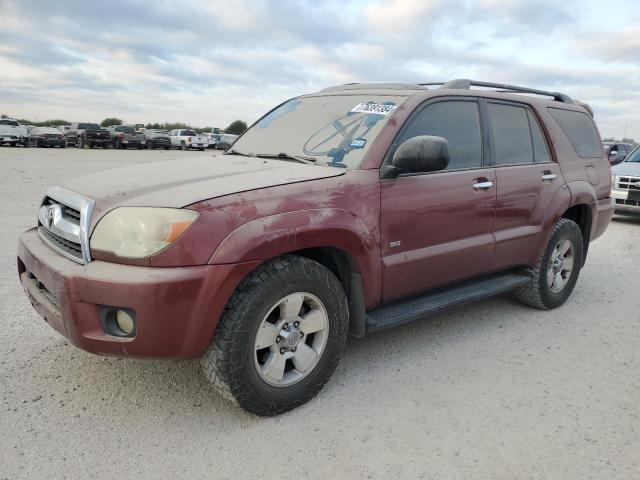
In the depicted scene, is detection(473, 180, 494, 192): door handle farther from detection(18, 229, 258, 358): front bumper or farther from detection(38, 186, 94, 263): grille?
detection(38, 186, 94, 263): grille

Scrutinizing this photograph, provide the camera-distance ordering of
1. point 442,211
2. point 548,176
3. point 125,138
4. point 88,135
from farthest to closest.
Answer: point 125,138 < point 88,135 < point 548,176 < point 442,211

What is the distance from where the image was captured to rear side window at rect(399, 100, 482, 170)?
349cm

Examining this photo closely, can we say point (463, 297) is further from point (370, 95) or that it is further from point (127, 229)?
point (127, 229)

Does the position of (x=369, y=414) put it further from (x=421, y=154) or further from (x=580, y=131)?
(x=580, y=131)

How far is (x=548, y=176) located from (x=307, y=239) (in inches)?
99.0

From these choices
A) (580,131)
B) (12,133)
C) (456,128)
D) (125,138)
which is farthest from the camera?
(125,138)

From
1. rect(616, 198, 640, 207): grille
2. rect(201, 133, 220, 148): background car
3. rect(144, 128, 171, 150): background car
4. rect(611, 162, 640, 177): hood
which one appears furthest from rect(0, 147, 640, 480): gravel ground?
rect(201, 133, 220, 148): background car

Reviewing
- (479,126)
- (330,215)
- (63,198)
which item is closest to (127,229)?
(63,198)

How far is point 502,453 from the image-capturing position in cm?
253

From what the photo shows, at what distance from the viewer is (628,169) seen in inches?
404

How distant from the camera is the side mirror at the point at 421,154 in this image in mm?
3033

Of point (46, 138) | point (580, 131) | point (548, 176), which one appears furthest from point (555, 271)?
point (46, 138)

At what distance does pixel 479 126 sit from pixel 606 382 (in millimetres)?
1903

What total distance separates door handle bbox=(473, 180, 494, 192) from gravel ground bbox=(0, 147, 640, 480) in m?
1.12
